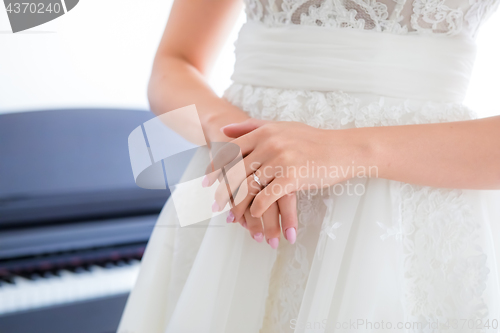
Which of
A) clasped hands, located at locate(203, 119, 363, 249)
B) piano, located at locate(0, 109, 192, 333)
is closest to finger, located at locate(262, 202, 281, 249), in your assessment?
clasped hands, located at locate(203, 119, 363, 249)

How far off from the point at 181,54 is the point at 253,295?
19.6 inches

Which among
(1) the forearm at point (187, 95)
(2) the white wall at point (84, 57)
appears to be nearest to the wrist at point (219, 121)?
(1) the forearm at point (187, 95)

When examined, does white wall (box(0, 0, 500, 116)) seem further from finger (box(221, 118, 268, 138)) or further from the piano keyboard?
finger (box(221, 118, 268, 138))

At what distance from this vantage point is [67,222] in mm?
1277

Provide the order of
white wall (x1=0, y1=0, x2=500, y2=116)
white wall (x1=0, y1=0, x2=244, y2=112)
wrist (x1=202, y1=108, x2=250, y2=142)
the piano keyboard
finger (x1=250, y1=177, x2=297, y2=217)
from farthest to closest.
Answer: white wall (x1=0, y1=0, x2=244, y2=112) < white wall (x1=0, y1=0, x2=500, y2=116) < the piano keyboard < wrist (x1=202, y1=108, x2=250, y2=142) < finger (x1=250, y1=177, x2=297, y2=217)

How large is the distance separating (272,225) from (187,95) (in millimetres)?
302

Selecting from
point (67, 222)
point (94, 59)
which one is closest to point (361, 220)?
point (67, 222)

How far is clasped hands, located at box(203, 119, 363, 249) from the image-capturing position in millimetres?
466

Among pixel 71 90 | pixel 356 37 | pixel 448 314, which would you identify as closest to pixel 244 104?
pixel 356 37

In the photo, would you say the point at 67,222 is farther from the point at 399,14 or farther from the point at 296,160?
the point at 399,14

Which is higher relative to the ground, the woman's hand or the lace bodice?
the lace bodice

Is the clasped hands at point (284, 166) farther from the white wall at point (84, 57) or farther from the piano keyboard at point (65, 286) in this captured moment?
the white wall at point (84, 57)

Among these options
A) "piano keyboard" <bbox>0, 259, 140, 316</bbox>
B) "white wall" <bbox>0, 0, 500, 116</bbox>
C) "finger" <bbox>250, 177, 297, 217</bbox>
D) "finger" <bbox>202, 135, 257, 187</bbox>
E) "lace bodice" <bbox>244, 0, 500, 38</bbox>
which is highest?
"lace bodice" <bbox>244, 0, 500, 38</bbox>

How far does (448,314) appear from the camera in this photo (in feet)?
1.65
